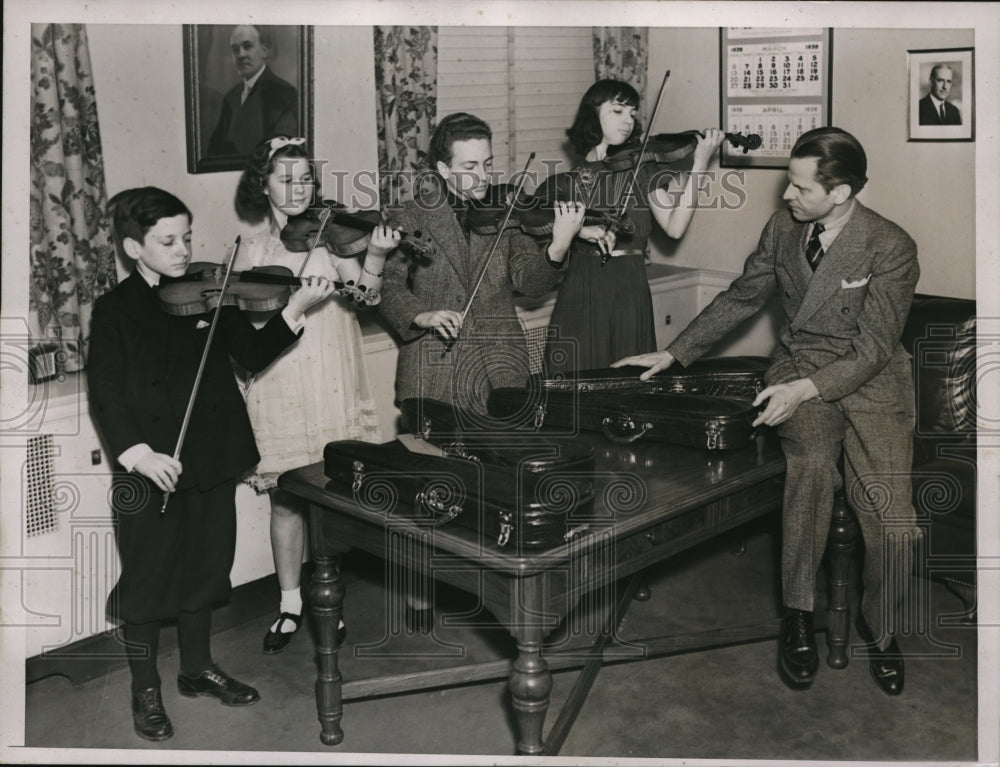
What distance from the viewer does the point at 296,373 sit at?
4160 millimetres

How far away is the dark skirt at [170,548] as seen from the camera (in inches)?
148

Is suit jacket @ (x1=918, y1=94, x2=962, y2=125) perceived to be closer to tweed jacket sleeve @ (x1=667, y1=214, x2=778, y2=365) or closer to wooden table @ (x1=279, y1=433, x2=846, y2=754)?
tweed jacket sleeve @ (x1=667, y1=214, x2=778, y2=365)

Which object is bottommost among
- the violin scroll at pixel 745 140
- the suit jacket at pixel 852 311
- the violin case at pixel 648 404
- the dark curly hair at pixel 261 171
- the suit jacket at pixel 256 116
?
the violin case at pixel 648 404

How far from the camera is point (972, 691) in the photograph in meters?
4.09

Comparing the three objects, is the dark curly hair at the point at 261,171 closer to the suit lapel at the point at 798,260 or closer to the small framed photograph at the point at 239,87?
the small framed photograph at the point at 239,87

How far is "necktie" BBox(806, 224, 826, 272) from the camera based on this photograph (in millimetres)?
3955

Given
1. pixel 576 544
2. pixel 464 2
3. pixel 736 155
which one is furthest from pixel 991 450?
pixel 736 155

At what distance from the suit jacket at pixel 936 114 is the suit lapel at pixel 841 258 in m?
1.23

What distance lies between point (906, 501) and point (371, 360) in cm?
202

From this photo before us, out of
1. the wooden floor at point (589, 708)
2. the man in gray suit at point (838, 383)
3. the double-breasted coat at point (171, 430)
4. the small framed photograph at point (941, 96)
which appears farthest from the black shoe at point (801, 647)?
the small framed photograph at point (941, 96)

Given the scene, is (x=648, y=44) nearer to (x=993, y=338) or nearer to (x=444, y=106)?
(x=444, y=106)

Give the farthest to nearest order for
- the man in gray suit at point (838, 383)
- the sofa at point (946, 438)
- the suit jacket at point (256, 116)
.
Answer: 1. the sofa at point (946, 438)
2. the suit jacket at point (256, 116)
3. the man in gray suit at point (838, 383)

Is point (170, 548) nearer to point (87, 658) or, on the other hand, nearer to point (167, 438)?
point (167, 438)

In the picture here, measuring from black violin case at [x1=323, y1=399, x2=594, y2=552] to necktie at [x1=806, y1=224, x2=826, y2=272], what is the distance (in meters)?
1.08
